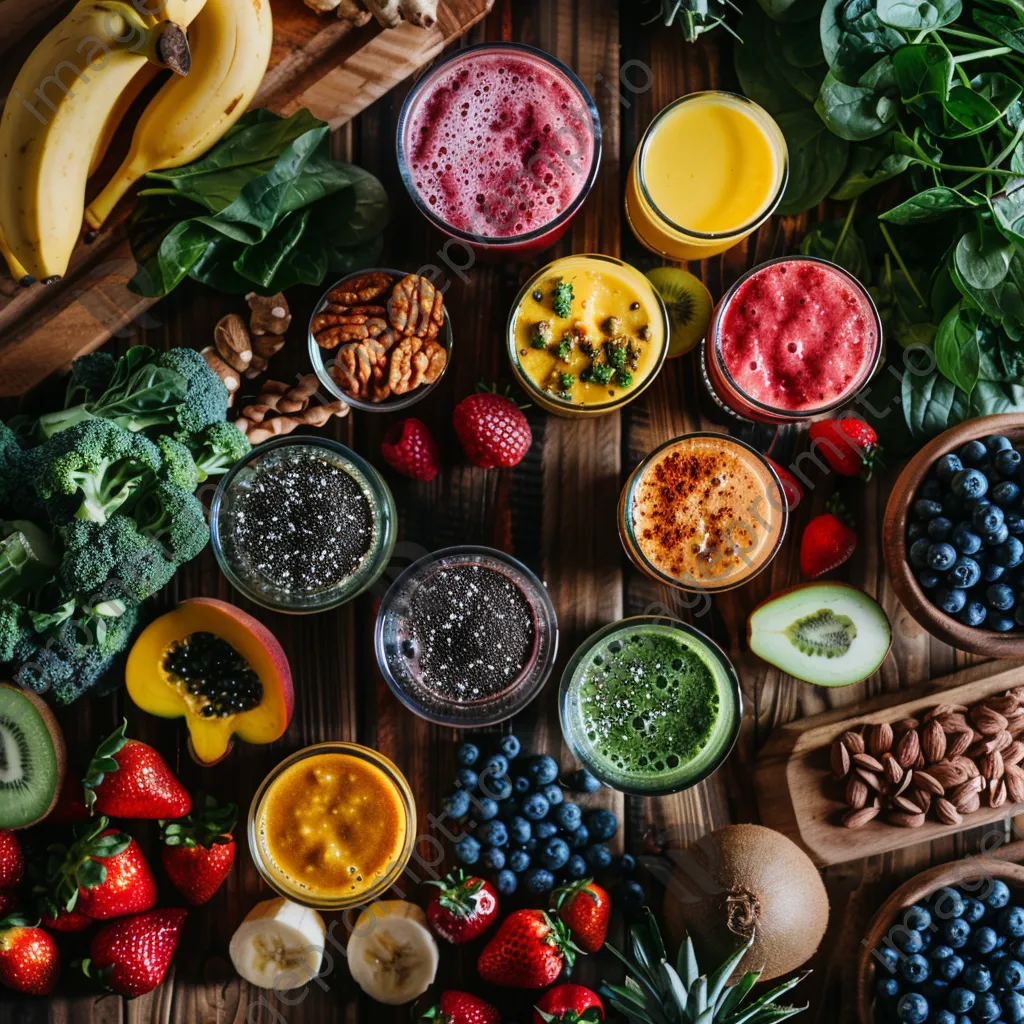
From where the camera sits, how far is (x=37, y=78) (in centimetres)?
157

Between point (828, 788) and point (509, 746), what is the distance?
624 mm

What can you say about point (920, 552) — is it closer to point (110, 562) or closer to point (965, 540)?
point (965, 540)

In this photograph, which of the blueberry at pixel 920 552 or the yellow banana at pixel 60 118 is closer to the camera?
the yellow banana at pixel 60 118

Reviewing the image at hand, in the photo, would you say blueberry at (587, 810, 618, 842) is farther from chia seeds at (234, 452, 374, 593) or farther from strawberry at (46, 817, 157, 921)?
strawberry at (46, 817, 157, 921)

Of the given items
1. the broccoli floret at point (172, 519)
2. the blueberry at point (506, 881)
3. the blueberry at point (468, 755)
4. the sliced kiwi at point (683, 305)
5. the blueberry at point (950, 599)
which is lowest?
the blueberry at point (506, 881)

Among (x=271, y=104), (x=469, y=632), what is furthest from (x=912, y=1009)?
(x=271, y=104)

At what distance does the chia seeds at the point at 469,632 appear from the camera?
180cm

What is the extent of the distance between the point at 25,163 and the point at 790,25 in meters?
1.38

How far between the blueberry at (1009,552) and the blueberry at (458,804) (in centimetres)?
105

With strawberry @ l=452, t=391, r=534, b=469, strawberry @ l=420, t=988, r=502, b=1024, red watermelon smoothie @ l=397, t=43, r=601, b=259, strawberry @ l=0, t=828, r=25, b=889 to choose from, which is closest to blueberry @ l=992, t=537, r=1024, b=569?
strawberry @ l=452, t=391, r=534, b=469

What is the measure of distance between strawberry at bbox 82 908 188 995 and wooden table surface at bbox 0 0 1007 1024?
0.06 metres

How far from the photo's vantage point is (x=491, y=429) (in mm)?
1771

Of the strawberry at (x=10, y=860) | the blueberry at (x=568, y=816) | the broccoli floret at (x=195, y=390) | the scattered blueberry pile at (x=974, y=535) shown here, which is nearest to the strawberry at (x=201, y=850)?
the strawberry at (x=10, y=860)

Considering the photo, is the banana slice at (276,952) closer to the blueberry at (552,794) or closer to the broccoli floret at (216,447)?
the blueberry at (552,794)
